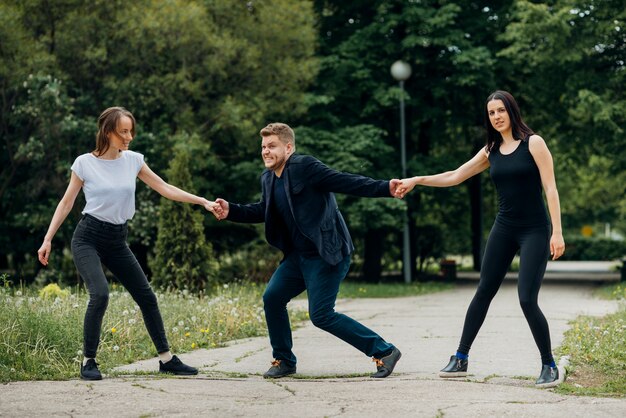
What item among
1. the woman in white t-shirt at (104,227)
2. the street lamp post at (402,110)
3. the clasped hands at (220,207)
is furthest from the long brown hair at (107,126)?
the street lamp post at (402,110)

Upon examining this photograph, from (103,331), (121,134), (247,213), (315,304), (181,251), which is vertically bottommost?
(103,331)

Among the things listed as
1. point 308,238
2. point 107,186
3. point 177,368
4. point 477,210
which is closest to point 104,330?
point 177,368

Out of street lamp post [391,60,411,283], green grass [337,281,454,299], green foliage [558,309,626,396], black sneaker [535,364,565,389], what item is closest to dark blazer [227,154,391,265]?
black sneaker [535,364,565,389]

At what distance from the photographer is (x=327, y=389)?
19.9ft

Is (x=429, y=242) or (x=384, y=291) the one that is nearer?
(x=384, y=291)

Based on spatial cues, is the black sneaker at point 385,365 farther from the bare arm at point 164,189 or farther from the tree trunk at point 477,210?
the tree trunk at point 477,210

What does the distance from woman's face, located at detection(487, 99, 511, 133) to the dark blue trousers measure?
4.75ft

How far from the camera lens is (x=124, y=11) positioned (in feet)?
66.7

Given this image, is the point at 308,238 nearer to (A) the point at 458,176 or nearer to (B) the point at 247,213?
(B) the point at 247,213

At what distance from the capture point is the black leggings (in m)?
6.29

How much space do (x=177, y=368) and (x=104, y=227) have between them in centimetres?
118

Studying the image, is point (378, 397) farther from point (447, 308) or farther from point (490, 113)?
point (447, 308)

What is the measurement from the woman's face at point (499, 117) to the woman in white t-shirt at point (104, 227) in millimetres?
2637

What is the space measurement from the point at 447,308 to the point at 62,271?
10856 mm
